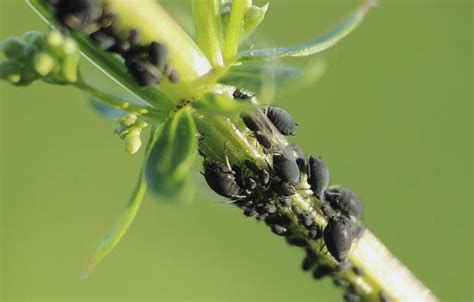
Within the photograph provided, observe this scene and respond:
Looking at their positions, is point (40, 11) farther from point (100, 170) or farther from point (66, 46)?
point (100, 170)

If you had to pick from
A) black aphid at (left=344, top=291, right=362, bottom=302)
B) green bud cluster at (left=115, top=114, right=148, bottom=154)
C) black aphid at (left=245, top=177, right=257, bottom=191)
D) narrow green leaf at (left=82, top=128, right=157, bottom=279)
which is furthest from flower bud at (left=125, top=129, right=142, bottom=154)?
black aphid at (left=344, top=291, right=362, bottom=302)

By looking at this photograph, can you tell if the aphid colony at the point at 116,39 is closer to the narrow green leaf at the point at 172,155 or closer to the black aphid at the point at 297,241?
the narrow green leaf at the point at 172,155

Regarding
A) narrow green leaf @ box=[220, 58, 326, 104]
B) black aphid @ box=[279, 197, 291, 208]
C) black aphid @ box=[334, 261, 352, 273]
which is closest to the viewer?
narrow green leaf @ box=[220, 58, 326, 104]

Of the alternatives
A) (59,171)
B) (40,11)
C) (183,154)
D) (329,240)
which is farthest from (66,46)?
(59,171)

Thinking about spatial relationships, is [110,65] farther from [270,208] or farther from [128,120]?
[270,208]

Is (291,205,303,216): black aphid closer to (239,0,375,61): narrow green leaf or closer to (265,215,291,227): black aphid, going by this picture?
(265,215,291,227): black aphid
